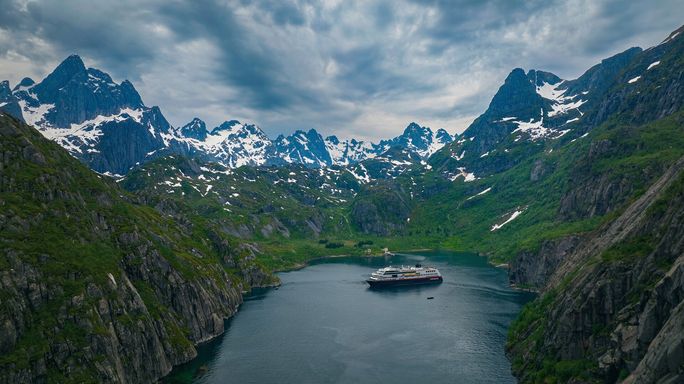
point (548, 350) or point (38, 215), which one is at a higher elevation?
point (38, 215)

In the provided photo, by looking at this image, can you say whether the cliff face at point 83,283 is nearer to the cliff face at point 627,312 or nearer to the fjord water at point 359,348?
the fjord water at point 359,348

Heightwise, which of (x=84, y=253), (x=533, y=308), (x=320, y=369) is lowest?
(x=320, y=369)

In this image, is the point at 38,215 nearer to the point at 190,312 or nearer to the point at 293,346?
the point at 190,312

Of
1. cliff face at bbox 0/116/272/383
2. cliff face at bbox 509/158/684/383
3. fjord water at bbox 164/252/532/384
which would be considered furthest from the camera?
fjord water at bbox 164/252/532/384

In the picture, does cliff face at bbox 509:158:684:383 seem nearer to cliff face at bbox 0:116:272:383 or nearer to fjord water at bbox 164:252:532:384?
fjord water at bbox 164:252:532:384

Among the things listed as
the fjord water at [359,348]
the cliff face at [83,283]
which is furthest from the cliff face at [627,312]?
the cliff face at [83,283]

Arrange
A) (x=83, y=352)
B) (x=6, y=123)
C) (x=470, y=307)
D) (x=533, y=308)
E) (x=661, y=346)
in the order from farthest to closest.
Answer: (x=470, y=307) < (x=6, y=123) < (x=533, y=308) < (x=83, y=352) < (x=661, y=346)

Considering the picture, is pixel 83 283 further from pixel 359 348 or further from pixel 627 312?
pixel 627 312

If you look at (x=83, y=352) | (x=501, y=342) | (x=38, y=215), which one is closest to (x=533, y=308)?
(x=501, y=342)

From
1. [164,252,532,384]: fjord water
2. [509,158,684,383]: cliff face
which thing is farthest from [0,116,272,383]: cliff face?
[509,158,684,383]: cliff face
